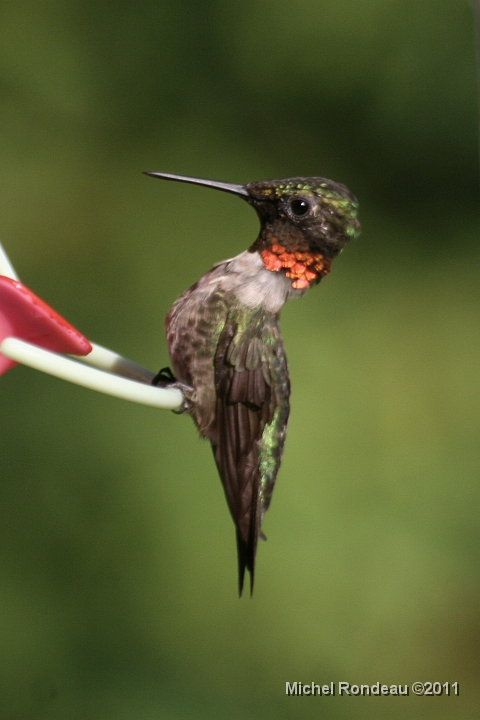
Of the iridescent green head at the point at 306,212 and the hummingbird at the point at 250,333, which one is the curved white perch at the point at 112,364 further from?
the iridescent green head at the point at 306,212

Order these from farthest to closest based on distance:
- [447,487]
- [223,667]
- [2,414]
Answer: [447,487]
[223,667]
[2,414]

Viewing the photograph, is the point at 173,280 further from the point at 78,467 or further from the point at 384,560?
the point at 384,560

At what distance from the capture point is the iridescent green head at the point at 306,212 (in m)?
1.04

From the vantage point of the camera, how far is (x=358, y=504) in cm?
279

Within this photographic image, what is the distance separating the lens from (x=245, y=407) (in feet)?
3.61

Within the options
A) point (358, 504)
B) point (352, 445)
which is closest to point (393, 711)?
point (358, 504)

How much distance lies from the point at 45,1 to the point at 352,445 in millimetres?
1901

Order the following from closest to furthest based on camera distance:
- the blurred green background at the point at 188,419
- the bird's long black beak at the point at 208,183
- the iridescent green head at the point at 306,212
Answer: the bird's long black beak at the point at 208,183
the iridescent green head at the point at 306,212
the blurred green background at the point at 188,419

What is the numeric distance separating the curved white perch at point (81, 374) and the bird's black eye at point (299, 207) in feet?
0.99

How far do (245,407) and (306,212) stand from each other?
0.28 metres

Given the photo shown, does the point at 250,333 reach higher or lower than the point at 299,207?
lower

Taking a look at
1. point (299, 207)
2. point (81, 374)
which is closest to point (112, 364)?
point (81, 374)

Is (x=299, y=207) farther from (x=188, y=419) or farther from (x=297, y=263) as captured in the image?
(x=188, y=419)

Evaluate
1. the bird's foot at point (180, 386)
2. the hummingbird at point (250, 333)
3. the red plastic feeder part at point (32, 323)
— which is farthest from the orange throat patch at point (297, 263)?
the red plastic feeder part at point (32, 323)
